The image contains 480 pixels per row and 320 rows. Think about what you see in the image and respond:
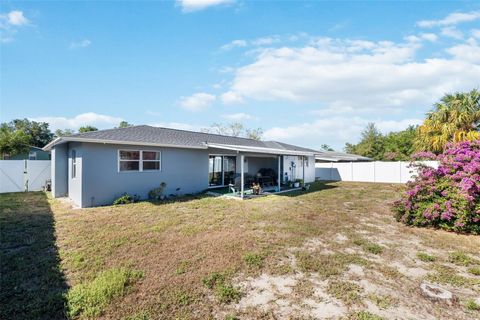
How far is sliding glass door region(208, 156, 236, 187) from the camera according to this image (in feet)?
48.5

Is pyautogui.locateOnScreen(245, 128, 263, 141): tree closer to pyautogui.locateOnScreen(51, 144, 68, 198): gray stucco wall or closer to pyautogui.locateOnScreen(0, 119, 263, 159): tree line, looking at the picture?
pyautogui.locateOnScreen(0, 119, 263, 159): tree line

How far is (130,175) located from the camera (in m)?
10.9

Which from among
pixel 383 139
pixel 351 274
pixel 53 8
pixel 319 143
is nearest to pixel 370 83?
pixel 351 274

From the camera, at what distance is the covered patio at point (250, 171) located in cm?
1331

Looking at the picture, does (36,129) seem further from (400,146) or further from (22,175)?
(400,146)

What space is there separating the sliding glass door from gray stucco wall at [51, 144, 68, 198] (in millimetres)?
7434

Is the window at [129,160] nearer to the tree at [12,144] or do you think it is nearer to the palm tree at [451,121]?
the palm tree at [451,121]

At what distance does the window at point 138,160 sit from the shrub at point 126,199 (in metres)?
1.16

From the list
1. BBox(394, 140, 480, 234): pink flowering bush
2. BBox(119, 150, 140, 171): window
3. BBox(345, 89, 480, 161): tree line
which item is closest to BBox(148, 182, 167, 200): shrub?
BBox(119, 150, 140, 171): window

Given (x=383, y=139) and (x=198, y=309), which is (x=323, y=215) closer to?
(x=198, y=309)

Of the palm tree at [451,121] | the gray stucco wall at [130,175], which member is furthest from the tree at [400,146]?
the gray stucco wall at [130,175]

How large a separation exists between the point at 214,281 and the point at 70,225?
18.0 ft

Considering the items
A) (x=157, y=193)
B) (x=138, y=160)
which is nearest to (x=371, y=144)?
(x=157, y=193)

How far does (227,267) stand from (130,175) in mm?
8036
